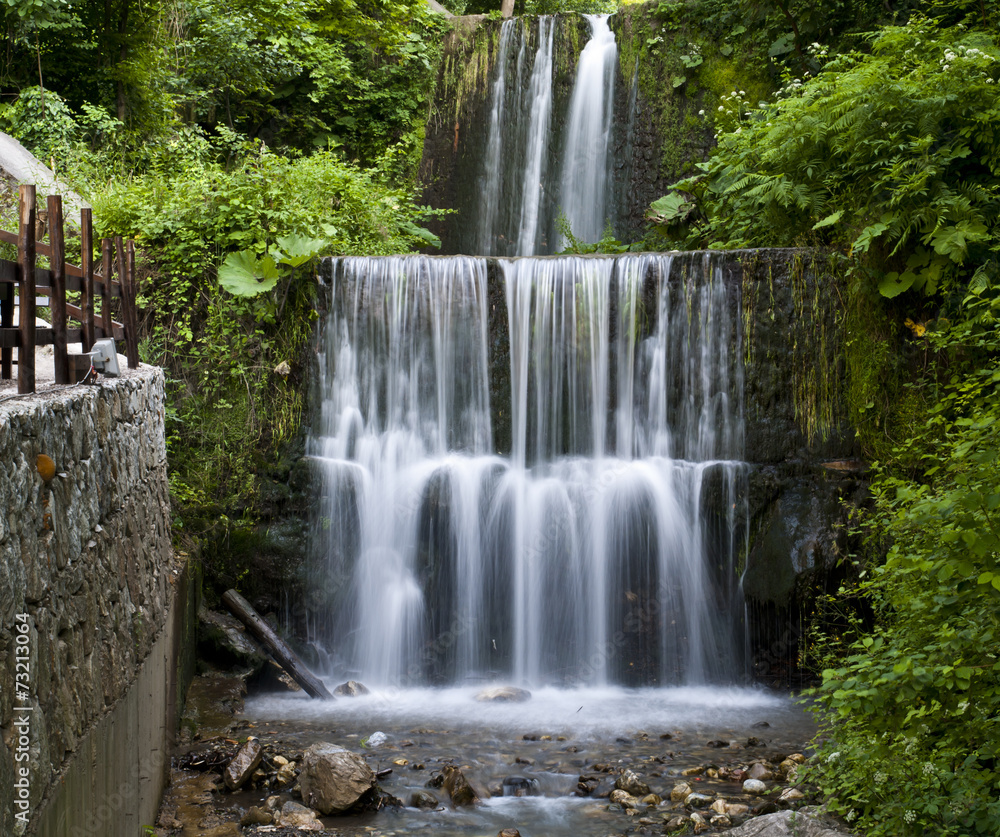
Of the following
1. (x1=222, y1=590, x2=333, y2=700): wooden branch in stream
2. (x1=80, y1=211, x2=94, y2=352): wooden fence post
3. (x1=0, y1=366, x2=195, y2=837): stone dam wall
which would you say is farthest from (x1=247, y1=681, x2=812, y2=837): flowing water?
(x1=80, y1=211, x2=94, y2=352): wooden fence post

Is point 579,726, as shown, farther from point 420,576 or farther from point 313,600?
point 313,600

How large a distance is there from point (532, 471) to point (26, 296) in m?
5.49

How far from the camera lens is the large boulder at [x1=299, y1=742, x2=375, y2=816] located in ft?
16.0

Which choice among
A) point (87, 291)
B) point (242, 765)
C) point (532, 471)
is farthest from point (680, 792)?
point (87, 291)

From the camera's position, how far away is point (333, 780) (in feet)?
16.1

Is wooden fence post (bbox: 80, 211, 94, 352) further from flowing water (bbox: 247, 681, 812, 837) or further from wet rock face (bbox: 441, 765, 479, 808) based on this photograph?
wet rock face (bbox: 441, 765, 479, 808)

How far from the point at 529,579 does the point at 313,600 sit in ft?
6.58

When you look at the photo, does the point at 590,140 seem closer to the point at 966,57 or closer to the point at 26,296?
the point at 966,57

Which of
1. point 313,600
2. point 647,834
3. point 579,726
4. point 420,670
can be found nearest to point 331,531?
point 313,600

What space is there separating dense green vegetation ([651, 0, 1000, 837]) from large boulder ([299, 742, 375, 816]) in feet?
8.39

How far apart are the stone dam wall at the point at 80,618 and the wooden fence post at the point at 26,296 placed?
116 millimetres

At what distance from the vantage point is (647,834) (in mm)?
4699

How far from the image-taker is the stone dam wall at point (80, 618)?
89.0 inches

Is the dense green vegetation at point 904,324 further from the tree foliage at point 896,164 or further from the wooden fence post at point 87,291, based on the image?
the wooden fence post at point 87,291
